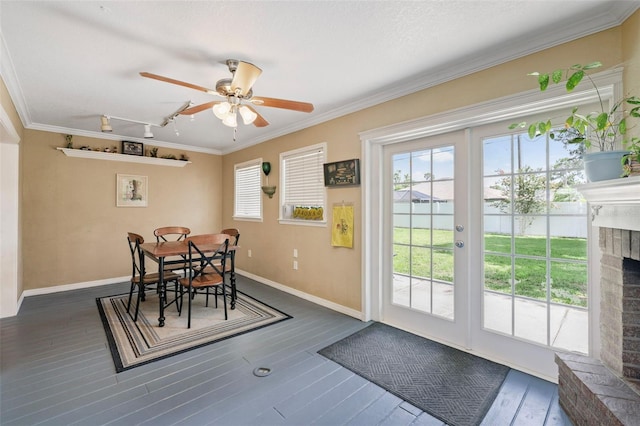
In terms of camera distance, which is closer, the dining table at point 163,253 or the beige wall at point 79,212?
the dining table at point 163,253

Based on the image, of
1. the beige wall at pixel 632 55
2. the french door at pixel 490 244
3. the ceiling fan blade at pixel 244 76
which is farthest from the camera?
the french door at pixel 490 244

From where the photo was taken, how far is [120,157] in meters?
4.70

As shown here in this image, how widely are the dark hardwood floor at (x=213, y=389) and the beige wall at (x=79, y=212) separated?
5.51 feet

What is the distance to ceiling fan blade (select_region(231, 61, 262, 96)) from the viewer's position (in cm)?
195

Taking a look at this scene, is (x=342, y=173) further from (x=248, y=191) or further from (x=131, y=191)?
(x=131, y=191)

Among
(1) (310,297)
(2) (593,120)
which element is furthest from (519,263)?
(1) (310,297)

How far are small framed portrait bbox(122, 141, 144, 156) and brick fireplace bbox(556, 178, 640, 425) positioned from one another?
566 cm

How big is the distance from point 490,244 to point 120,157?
17.6 ft

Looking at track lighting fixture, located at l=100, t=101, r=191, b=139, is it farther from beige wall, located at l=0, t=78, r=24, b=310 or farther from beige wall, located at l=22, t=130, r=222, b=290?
beige wall, located at l=22, t=130, r=222, b=290

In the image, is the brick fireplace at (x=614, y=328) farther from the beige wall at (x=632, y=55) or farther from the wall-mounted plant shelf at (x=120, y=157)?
the wall-mounted plant shelf at (x=120, y=157)

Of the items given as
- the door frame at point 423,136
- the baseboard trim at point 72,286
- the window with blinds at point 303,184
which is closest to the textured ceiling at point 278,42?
the door frame at point 423,136

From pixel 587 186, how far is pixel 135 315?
4.01 m

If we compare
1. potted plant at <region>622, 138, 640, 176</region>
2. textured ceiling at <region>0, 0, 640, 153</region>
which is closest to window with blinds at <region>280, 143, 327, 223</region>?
textured ceiling at <region>0, 0, 640, 153</region>

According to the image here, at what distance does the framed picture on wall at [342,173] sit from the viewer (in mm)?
3223
